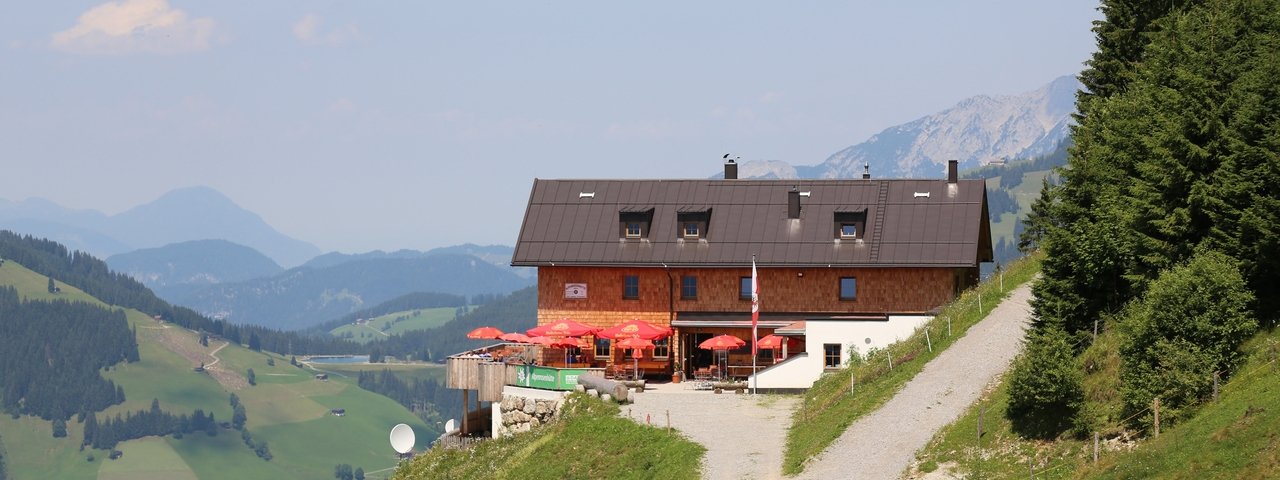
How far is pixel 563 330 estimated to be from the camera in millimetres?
56062

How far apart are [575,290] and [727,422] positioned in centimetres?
1589

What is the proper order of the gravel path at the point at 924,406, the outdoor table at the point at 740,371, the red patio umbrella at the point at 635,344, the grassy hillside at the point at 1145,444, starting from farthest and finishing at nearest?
the outdoor table at the point at 740,371, the red patio umbrella at the point at 635,344, the gravel path at the point at 924,406, the grassy hillside at the point at 1145,444

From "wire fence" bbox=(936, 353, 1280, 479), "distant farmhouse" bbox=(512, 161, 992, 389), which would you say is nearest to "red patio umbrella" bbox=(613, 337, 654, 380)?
"distant farmhouse" bbox=(512, 161, 992, 389)

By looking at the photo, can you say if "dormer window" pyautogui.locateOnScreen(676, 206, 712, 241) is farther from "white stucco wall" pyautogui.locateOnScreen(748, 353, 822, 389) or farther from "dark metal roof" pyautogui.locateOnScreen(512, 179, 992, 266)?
"white stucco wall" pyautogui.locateOnScreen(748, 353, 822, 389)

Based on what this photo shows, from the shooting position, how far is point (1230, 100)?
34781 millimetres

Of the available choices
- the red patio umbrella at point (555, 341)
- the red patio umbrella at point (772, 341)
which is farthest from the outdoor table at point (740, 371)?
the red patio umbrella at point (555, 341)

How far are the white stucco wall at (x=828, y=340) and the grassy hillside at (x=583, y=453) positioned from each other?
22.3 ft

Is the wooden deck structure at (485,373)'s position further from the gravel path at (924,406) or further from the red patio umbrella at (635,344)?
the gravel path at (924,406)

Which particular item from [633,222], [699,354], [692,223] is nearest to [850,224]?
[692,223]

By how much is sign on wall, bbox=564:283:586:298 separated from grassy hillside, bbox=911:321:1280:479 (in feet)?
83.5

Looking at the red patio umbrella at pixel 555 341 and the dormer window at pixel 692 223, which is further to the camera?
the dormer window at pixel 692 223

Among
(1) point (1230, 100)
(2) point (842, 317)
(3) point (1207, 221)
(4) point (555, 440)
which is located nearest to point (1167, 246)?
(3) point (1207, 221)

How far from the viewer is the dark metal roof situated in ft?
194

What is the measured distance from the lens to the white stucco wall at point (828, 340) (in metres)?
53.0
